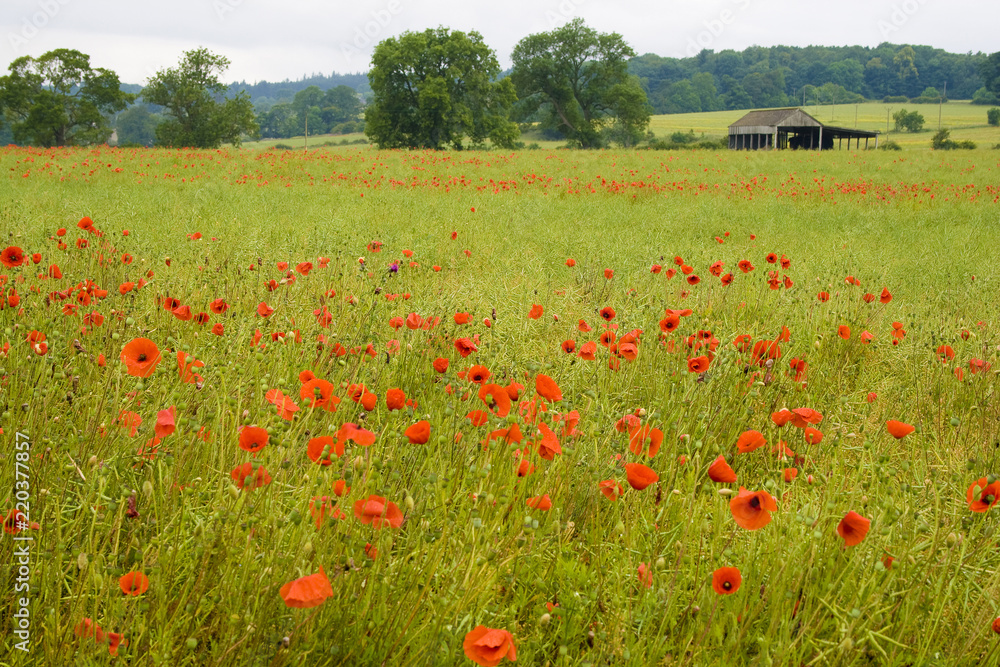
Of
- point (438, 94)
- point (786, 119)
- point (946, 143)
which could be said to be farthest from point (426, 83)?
point (946, 143)

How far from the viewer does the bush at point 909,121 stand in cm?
6269

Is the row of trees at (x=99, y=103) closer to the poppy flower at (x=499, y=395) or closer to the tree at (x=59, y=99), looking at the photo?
the tree at (x=59, y=99)


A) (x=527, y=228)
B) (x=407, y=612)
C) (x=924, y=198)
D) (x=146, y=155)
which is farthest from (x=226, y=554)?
(x=146, y=155)

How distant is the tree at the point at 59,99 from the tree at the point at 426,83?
20.2 meters

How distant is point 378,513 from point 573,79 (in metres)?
56.6

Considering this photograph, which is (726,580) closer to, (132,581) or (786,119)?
(132,581)

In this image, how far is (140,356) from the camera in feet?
5.27

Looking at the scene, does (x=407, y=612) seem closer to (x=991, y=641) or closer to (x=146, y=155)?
(x=991, y=641)

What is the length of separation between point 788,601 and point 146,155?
60.1 ft

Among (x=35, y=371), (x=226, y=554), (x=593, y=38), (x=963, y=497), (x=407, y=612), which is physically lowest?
(x=963, y=497)

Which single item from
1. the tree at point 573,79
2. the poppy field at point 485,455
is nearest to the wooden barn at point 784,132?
the tree at point 573,79

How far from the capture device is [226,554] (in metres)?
1.47

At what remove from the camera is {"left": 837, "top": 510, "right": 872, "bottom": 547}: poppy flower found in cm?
128

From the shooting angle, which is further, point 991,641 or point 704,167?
point 704,167
